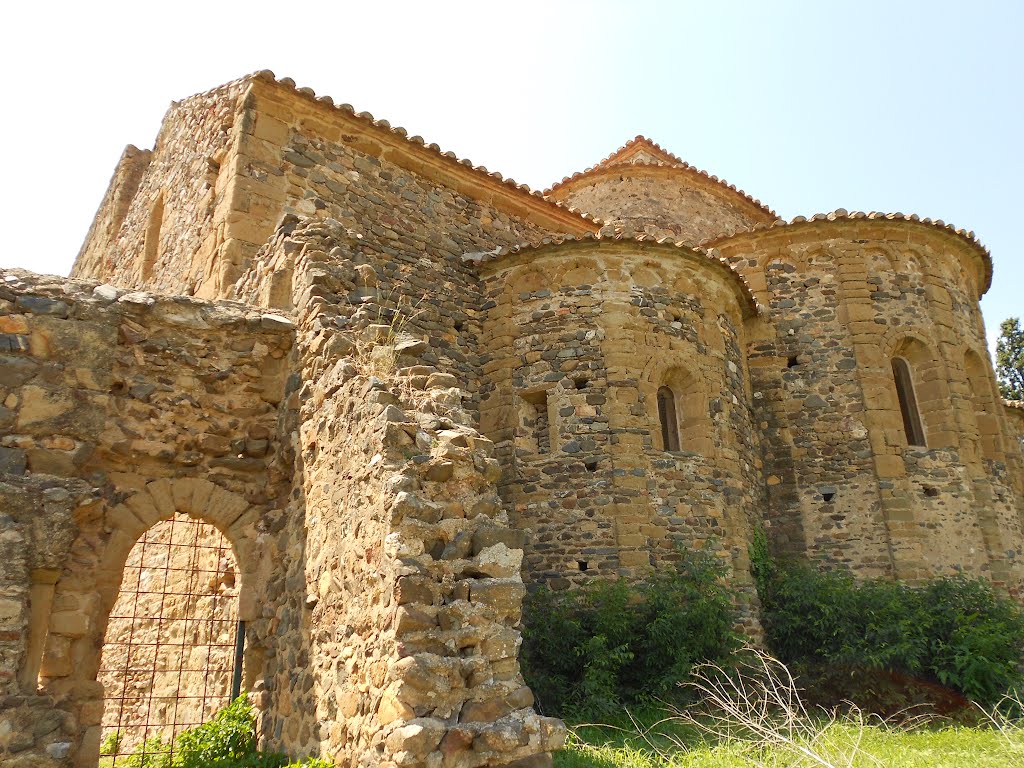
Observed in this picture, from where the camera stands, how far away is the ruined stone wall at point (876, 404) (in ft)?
35.4

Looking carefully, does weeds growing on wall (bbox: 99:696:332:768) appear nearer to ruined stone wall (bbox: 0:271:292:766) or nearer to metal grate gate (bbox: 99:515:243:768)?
ruined stone wall (bbox: 0:271:292:766)

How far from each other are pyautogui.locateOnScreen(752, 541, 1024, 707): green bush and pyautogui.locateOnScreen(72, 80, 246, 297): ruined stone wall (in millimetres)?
8242

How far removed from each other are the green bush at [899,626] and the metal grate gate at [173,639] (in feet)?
21.7

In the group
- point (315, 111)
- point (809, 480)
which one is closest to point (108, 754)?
point (315, 111)

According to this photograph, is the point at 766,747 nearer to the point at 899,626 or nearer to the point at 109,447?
the point at 899,626

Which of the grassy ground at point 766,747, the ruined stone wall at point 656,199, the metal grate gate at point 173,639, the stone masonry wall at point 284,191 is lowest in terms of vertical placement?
the grassy ground at point 766,747

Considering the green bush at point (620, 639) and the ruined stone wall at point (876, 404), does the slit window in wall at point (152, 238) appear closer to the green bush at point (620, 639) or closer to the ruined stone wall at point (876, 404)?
the green bush at point (620, 639)

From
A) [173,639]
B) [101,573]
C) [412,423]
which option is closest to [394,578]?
[412,423]

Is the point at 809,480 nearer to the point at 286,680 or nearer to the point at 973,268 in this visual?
the point at 973,268

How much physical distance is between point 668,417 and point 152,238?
8.64 meters

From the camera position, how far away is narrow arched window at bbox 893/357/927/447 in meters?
11.6

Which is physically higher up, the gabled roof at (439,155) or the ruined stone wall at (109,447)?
the gabled roof at (439,155)

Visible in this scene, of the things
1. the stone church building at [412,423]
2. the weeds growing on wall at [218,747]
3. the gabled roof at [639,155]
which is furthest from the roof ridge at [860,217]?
the weeds growing on wall at [218,747]

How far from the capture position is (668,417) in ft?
33.3
